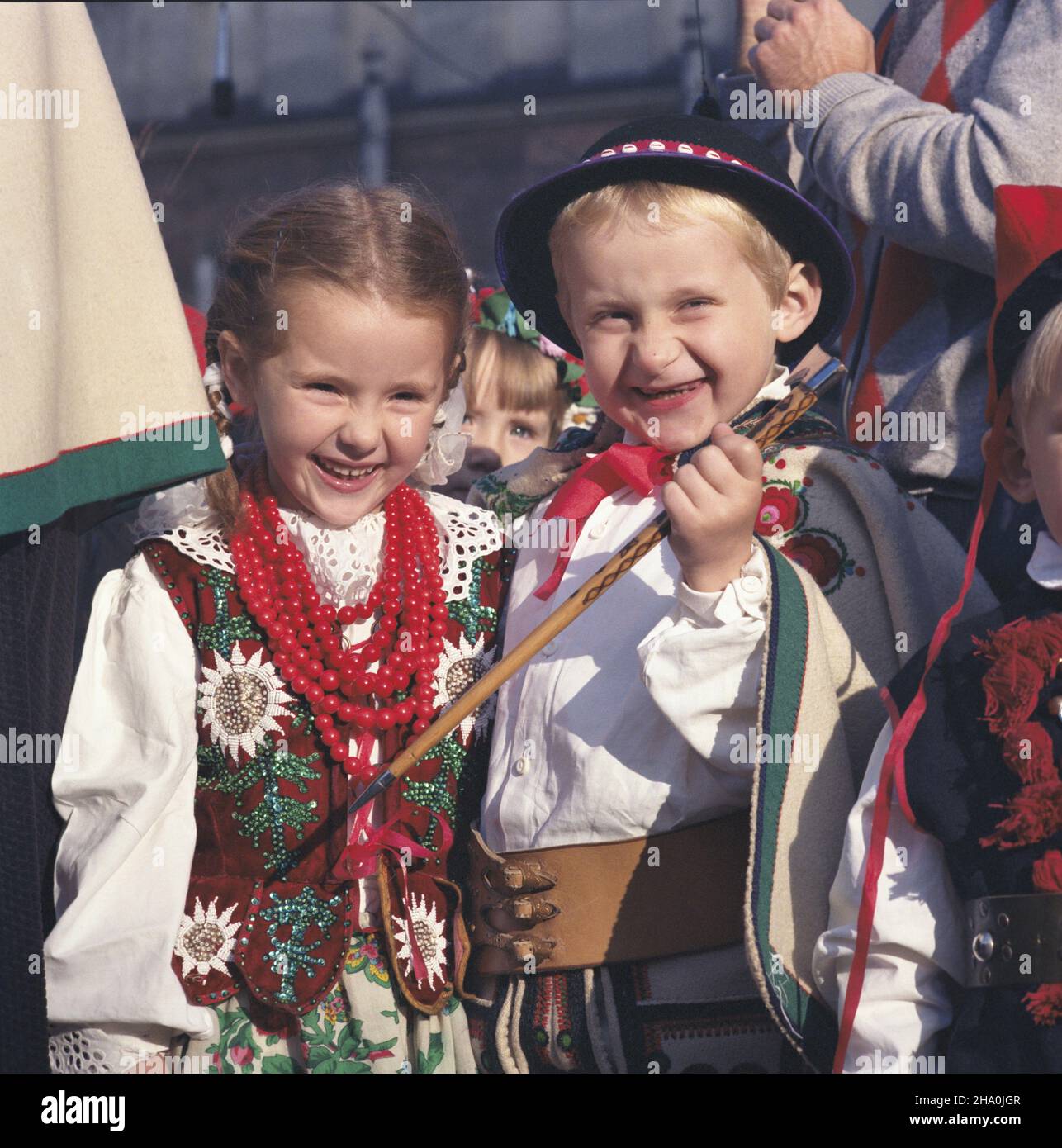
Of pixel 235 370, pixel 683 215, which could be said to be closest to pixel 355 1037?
pixel 235 370

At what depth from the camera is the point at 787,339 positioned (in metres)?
2.53

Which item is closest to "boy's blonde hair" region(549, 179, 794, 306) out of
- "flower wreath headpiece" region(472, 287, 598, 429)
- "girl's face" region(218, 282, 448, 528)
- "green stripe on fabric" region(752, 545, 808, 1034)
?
"girl's face" region(218, 282, 448, 528)

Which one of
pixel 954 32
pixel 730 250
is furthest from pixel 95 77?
pixel 954 32

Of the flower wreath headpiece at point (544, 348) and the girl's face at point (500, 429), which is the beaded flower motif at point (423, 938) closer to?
the girl's face at point (500, 429)

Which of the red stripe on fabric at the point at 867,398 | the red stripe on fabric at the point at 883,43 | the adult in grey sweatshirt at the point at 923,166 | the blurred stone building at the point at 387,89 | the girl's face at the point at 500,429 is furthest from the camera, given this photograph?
the blurred stone building at the point at 387,89

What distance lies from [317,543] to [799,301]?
87cm

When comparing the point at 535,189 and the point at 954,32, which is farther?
the point at 954,32

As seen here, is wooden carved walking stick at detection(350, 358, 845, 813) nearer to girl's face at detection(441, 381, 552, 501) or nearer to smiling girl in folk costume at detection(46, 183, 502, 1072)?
smiling girl in folk costume at detection(46, 183, 502, 1072)

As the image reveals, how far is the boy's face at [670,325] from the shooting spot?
92.6 inches

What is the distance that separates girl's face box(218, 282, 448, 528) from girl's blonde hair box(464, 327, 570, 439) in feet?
4.83

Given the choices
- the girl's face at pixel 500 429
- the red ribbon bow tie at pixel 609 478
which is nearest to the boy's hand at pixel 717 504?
the red ribbon bow tie at pixel 609 478

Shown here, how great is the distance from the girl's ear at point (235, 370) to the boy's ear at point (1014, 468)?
1.16m

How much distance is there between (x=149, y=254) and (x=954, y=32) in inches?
63.3

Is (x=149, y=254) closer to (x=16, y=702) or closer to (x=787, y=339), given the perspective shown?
(x=16, y=702)
